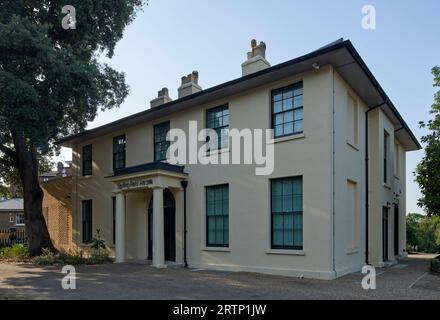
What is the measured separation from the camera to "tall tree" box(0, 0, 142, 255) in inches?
530

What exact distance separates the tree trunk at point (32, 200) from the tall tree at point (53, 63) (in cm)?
116

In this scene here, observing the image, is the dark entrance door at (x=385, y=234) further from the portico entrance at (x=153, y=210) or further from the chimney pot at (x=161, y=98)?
the chimney pot at (x=161, y=98)

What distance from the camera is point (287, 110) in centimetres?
1402

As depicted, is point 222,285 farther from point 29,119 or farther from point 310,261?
point 29,119

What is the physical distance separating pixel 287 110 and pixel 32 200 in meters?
13.9

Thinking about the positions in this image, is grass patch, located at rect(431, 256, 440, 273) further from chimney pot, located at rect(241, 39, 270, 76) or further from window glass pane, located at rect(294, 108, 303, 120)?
chimney pot, located at rect(241, 39, 270, 76)

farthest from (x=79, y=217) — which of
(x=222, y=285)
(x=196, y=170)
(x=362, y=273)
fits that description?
(x=362, y=273)

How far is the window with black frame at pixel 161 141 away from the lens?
18.0m

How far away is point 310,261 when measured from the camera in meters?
12.8

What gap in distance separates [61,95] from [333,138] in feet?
30.2

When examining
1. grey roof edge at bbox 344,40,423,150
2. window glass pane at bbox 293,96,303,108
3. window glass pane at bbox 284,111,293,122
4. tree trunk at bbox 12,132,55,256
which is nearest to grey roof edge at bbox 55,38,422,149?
grey roof edge at bbox 344,40,423,150

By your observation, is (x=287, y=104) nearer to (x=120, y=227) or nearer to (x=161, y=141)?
(x=161, y=141)

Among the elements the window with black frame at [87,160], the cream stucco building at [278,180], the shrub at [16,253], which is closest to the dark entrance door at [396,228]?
the cream stucco building at [278,180]

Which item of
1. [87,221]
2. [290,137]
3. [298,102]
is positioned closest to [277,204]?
[290,137]
